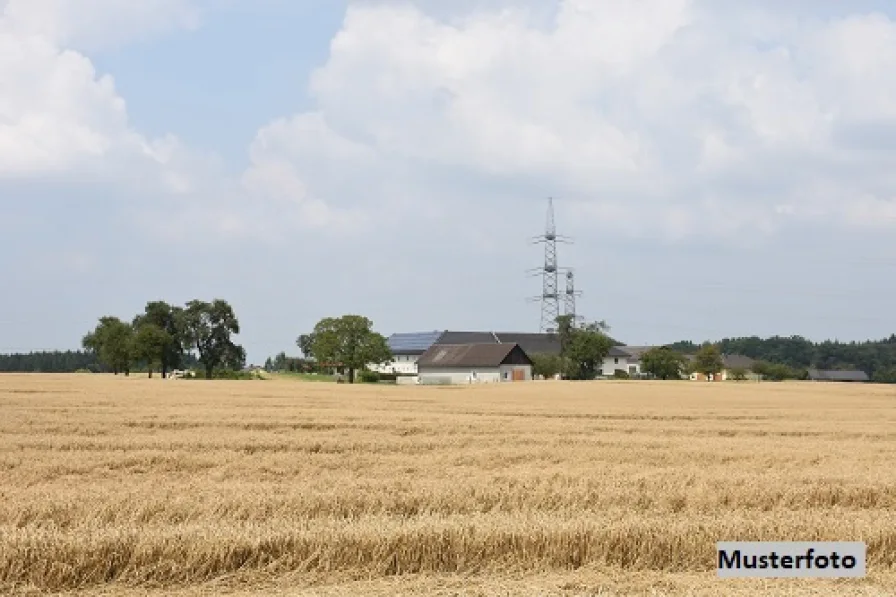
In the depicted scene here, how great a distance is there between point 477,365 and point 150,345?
4449cm

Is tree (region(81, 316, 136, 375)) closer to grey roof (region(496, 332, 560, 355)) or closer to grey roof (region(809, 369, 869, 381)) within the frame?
grey roof (region(496, 332, 560, 355))

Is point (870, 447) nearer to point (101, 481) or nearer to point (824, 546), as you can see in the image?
point (824, 546)

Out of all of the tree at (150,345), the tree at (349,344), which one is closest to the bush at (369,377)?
the tree at (349,344)

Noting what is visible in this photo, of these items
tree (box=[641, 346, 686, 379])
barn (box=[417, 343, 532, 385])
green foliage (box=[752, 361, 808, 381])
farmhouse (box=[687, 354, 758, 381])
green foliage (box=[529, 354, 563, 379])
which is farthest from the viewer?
green foliage (box=[752, 361, 808, 381])

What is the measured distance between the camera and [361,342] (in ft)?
348

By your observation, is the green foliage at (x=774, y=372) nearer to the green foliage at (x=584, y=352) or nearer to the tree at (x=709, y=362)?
the tree at (x=709, y=362)

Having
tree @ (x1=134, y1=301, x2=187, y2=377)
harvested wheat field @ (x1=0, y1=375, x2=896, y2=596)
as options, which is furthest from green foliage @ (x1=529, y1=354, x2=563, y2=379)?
harvested wheat field @ (x1=0, y1=375, x2=896, y2=596)

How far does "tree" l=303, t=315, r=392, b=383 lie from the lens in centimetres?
10475

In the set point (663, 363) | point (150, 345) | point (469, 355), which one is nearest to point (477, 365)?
point (469, 355)

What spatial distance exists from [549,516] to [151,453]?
11.1m

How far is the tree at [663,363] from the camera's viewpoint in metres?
123

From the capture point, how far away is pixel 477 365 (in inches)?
5157

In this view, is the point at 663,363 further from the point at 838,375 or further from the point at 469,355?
the point at 838,375

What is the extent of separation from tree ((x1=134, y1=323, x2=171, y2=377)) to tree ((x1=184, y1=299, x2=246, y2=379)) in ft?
35.1
